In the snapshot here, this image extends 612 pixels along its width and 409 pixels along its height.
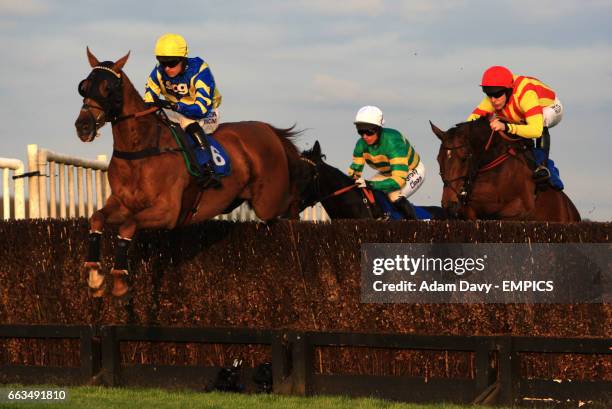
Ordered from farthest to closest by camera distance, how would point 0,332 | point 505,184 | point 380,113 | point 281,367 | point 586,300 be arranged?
point 380,113
point 505,184
point 0,332
point 281,367
point 586,300

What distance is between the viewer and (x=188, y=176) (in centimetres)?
911

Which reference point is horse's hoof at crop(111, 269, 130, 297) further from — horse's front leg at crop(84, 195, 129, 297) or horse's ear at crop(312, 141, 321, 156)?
horse's ear at crop(312, 141, 321, 156)

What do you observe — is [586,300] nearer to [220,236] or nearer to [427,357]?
[427,357]

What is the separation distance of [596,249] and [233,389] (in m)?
2.86

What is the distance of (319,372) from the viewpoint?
344 inches

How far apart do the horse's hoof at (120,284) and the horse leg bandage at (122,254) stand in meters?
0.04

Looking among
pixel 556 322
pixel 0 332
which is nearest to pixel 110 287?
pixel 0 332

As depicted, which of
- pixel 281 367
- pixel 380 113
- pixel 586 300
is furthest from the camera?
pixel 380 113

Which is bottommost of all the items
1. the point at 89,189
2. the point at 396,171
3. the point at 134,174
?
the point at 134,174

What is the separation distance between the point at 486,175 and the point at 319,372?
3330 millimetres

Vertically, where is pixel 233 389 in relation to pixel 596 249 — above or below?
below

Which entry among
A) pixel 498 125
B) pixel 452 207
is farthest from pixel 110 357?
pixel 498 125

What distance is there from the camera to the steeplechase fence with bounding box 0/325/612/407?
26.1 feet

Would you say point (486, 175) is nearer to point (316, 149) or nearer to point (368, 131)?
point (368, 131)
